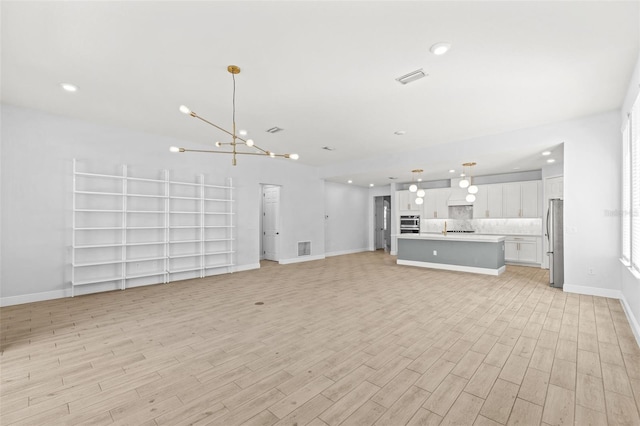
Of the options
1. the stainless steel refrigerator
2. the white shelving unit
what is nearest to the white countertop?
the stainless steel refrigerator

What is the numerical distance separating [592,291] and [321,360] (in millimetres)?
5106

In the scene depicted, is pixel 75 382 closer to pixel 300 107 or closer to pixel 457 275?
pixel 300 107

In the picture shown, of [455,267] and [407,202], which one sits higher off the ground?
[407,202]

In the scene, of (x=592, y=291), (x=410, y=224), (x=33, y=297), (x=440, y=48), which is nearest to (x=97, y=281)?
(x=33, y=297)

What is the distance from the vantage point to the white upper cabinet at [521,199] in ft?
26.3

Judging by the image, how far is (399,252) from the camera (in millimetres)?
8367

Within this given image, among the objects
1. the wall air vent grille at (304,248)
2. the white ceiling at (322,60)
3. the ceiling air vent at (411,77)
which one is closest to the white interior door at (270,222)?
the wall air vent grille at (304,248)

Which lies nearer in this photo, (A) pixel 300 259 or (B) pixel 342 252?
(A) pixel 300 259

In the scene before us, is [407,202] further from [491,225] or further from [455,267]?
[455,267]

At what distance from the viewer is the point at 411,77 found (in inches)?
140

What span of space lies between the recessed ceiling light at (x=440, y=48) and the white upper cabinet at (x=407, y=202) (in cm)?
783

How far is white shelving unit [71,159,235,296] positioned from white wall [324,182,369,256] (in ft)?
14.5

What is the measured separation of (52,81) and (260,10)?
Answer: 3241mm

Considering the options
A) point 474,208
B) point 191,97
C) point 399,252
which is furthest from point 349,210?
point 191,97
